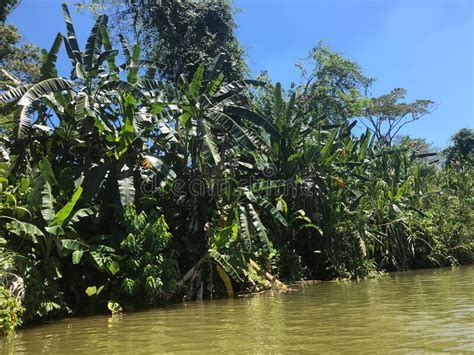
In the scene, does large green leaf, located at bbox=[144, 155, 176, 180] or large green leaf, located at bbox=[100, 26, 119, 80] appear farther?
large green leaf, located at bbox=[100, 26, 119, 80]

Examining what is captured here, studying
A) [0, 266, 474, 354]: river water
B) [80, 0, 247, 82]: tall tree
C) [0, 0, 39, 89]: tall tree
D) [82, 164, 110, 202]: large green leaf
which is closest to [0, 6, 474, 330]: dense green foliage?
[82, 164, 110, 202]: large green leaf

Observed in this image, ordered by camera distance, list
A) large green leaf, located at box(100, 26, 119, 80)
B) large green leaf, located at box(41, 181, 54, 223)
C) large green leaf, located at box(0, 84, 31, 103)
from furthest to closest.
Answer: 1. large green leaf, located at box(100, 26, 119, 80)
2. large green leaf, located at box(0, 84, 31, 103)
3. large green leaf, located at box(41, 181, 54, 223)

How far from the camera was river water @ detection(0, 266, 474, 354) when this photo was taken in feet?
16.9

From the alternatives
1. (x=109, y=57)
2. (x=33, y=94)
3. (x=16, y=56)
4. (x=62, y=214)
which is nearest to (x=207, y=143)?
(x=62, y=214)

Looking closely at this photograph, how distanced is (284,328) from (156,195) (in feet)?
19.8

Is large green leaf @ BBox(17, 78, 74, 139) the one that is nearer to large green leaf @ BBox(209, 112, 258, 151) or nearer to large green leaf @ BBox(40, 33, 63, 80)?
large green leaf @ BBox(40, 33, 63, 80)

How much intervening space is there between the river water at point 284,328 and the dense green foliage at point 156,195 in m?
1.07

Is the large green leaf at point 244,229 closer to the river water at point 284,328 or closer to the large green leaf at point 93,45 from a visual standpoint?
the river water at point 284,328

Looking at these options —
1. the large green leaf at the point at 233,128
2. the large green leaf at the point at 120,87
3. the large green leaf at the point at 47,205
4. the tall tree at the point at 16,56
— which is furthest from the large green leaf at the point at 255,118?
the tall tree at the point at 16,56

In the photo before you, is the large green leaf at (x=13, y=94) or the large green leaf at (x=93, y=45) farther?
the large green leaf at (x=93, y=45)

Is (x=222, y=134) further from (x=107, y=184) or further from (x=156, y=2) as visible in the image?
(x=156, y=2)

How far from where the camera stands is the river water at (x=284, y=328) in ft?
16.9

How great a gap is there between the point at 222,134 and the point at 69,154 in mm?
3997

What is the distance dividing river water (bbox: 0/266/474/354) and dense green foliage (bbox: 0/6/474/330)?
107 cm
